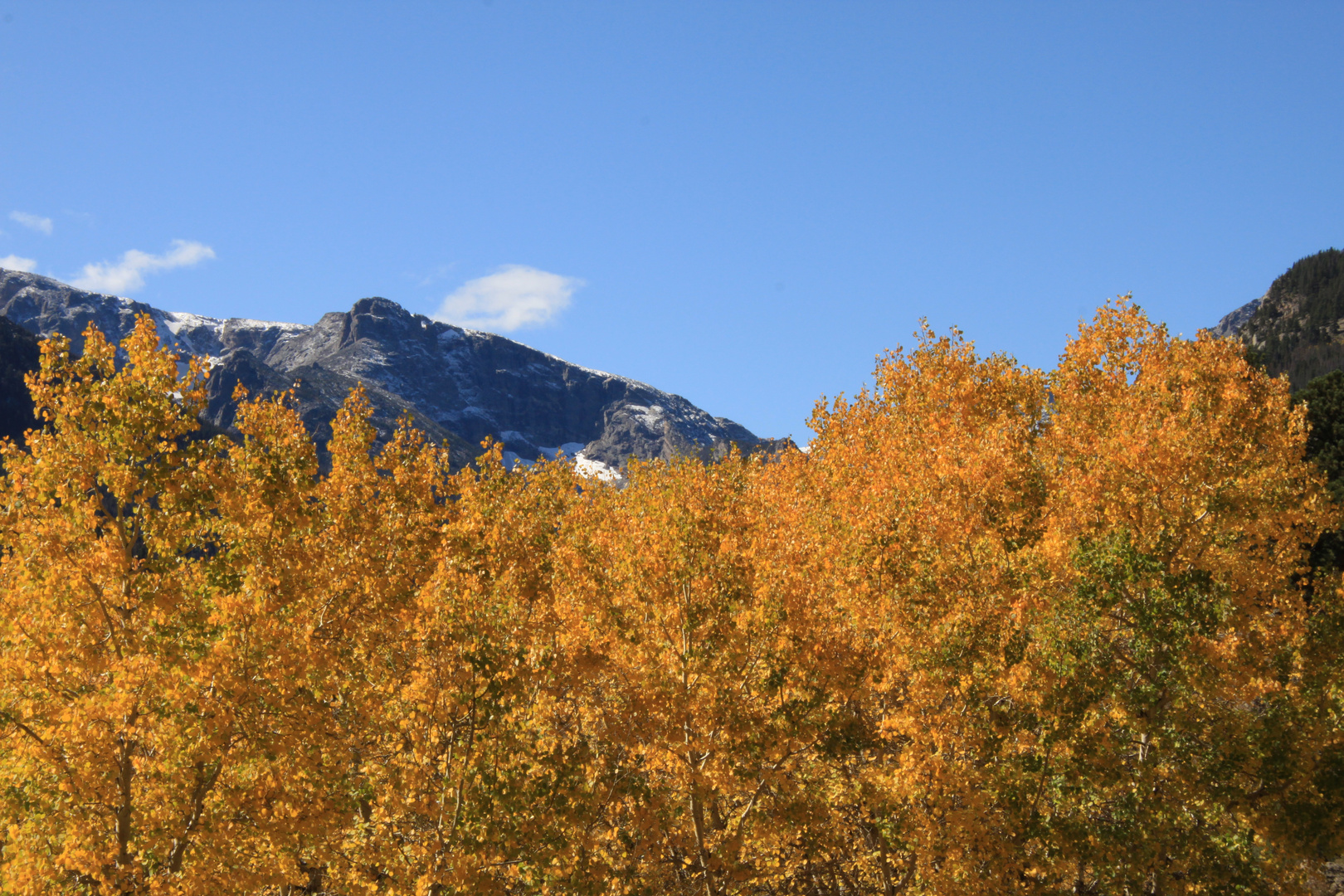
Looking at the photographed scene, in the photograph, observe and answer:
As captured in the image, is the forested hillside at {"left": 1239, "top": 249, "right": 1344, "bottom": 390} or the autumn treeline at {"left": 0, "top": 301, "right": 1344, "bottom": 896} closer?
the autumn treeline at {"left": 0, "top": 301, "right": 1344, "bottom": 896}

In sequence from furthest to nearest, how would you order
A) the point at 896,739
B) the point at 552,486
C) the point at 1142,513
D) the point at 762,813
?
the point at 552,486 → the point at 896,739 → the point at 1142,513 → the point at 762,813

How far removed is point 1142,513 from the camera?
2544cm

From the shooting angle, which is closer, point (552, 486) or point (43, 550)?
point (43, 550)

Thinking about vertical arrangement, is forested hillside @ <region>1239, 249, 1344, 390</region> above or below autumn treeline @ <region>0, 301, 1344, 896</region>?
above

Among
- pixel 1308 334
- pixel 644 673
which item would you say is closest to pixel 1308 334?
pixel 1308 334

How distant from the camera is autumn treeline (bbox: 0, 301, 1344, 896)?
56.1 feet

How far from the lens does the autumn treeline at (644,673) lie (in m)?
17.1

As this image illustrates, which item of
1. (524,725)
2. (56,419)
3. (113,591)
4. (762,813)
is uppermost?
(56,419)

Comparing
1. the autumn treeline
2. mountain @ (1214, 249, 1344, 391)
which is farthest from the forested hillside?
the autumn treeline

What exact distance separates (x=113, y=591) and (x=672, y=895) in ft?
55.9

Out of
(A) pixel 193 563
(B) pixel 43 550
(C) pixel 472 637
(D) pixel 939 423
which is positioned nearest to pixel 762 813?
(C) pixel 472 637

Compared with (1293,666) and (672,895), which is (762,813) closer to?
(672,895)

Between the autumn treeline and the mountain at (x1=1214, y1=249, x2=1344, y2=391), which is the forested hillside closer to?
the mountain at (x1=1214, y1=249, x2=1344, y2=391)

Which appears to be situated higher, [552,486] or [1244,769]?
[552,486]
